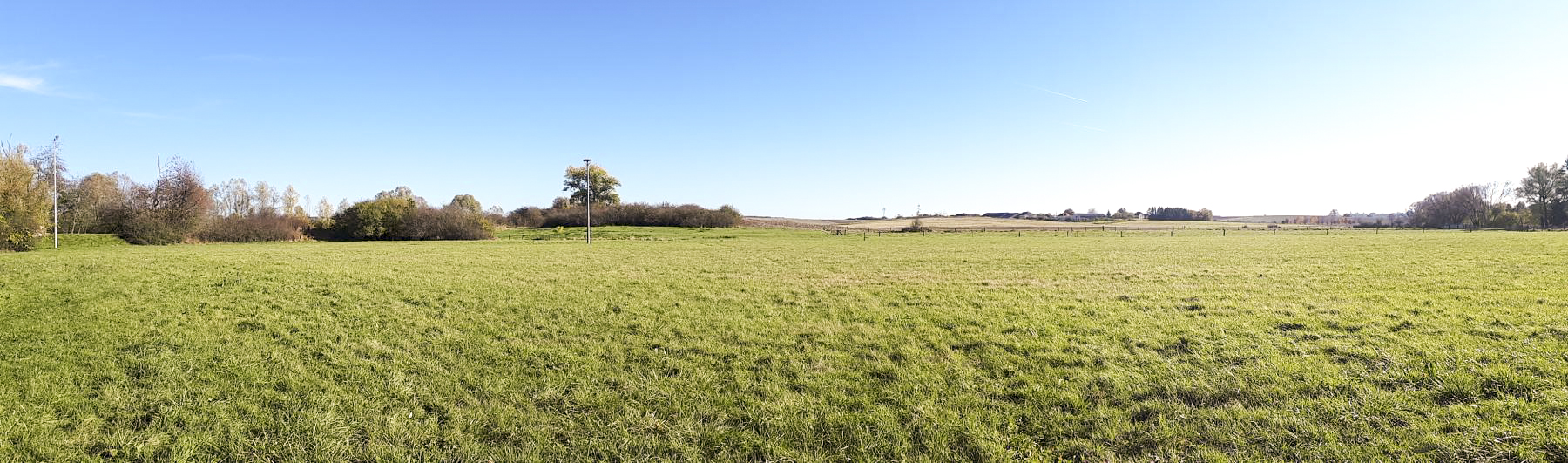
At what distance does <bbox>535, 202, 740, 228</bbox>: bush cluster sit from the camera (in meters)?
84.9

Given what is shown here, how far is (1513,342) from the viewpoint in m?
7.52

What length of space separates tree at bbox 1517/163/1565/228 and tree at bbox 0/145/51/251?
15821 centimetres

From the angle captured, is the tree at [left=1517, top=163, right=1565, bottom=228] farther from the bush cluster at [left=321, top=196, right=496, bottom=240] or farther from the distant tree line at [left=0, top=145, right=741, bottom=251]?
the bush cluster at [left=321, top=196, right=496, bottom=240]

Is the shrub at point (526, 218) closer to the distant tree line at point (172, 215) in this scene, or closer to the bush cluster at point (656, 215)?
the bush cluster at point (656, 215)

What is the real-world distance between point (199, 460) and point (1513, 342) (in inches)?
562

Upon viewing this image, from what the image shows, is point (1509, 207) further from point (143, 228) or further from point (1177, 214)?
point (143, 228)

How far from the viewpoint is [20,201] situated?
106ft

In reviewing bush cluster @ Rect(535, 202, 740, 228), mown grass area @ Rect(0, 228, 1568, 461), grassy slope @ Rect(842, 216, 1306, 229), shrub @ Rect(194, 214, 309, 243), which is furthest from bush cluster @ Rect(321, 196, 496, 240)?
grassy slope @ Rect(842, 216, 1306, 229)

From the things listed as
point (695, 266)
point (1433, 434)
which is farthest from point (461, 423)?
point (695, 266)

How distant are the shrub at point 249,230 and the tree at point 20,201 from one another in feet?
28.1

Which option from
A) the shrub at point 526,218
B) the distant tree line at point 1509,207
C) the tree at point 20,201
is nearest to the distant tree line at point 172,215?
the tree at point 20,201

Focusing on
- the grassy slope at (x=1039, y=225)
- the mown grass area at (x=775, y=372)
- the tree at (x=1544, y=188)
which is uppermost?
the tree at (x=1544, y=188)

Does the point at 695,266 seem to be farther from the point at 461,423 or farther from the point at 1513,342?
the point at 1513,342

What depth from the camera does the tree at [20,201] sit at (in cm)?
2994
